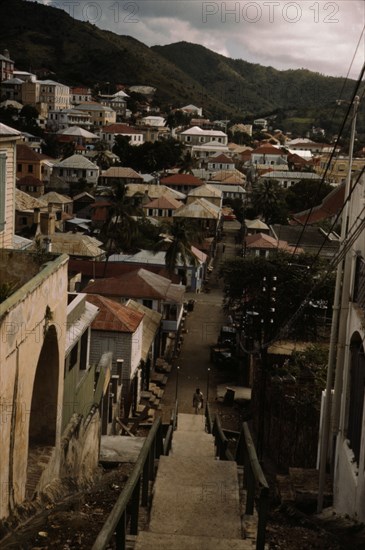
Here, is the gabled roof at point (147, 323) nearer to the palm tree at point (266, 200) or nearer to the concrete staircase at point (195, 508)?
A: the concrete staircase at point (195, 508)

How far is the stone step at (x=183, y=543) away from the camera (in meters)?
7.47

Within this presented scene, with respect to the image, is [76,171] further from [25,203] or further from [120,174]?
[25,203]

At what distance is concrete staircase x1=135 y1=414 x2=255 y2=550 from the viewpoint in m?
7.68

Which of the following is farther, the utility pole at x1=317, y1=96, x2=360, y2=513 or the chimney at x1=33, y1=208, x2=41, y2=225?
the chimney at x1=33, y1=208, x2=41, y2=225

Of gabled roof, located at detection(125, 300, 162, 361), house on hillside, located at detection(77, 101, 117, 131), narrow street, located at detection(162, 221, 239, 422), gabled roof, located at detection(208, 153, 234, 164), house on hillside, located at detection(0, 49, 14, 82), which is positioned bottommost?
narrow street, located at detection(162, 221, 239, 422)

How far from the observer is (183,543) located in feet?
24.7

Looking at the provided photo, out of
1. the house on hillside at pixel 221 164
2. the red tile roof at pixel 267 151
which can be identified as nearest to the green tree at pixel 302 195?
the house on hillside at pixel 221 164

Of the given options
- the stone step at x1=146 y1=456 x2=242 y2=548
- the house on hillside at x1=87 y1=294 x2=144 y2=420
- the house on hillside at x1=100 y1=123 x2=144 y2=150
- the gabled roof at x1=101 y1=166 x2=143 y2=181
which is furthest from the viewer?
the house on hillside at x1=100 y1=123 x2=144 y2=150

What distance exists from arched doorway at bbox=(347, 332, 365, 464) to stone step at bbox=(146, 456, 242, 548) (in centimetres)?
241

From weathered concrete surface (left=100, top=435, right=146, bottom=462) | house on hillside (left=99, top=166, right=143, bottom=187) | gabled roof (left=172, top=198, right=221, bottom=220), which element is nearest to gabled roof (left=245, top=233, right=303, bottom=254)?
gabled roof (left=172, top=198, right=221, bottom=220)

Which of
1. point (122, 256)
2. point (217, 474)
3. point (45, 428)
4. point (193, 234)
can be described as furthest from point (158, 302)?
point (217, 474)

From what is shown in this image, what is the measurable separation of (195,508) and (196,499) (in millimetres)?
252

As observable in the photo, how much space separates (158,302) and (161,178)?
54593 mm

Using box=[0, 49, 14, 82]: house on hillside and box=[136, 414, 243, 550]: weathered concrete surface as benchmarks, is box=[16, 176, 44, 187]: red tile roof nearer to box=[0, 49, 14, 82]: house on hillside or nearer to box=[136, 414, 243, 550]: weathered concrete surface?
box=[136, 414, 243, 550]: weathered concrete surface
